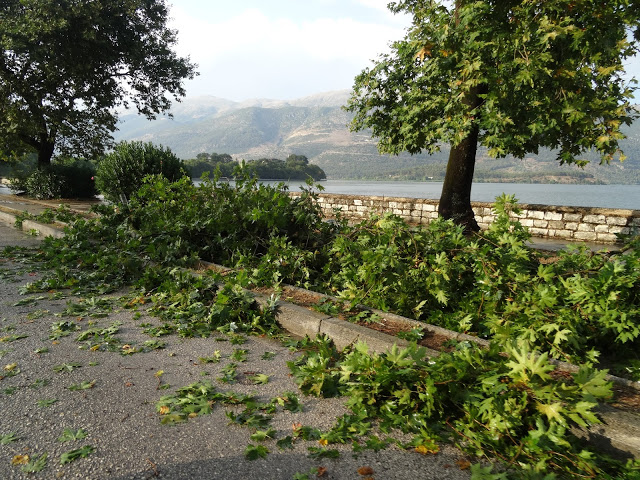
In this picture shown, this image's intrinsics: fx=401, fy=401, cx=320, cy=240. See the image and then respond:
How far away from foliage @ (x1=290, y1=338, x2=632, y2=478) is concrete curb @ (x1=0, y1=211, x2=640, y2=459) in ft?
0.36

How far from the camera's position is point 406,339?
11.3ft

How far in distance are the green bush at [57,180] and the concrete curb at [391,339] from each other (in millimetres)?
21412

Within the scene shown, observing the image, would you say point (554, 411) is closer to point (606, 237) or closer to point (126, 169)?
point (606, 237)

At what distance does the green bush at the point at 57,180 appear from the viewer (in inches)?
829

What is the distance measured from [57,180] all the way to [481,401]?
24.1m

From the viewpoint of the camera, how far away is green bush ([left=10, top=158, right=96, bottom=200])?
21062mm

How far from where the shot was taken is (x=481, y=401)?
2.52 m

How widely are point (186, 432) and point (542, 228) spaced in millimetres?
11249

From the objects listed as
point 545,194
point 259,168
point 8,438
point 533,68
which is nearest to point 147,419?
point 8,438

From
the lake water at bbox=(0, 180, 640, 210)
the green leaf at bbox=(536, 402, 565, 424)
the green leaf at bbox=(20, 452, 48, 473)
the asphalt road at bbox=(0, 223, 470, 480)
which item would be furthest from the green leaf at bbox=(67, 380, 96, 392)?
the lake water at bbox=(0, 180, 640, 210)

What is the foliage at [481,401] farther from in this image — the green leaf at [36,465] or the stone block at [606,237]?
the stone block at [606,237]

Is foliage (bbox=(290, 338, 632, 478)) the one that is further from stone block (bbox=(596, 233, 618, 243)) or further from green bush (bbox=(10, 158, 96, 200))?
green bush (bbox=(10, 158, 96, 200))

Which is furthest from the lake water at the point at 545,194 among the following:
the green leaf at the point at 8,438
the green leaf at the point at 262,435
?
the green leaf at the point at 8,438

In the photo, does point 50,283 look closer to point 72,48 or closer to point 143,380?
point 143,380
